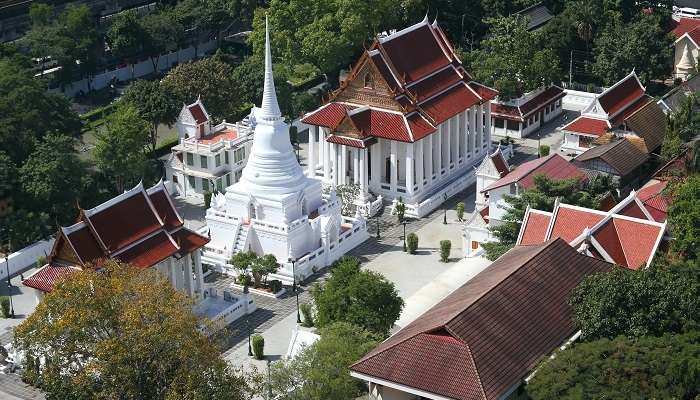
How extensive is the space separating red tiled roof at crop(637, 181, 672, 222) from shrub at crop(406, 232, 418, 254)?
10846 millimetres

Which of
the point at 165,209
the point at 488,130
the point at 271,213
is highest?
the point at 165,209

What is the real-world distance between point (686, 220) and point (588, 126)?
23620 millimetres

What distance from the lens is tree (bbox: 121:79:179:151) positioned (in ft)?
235

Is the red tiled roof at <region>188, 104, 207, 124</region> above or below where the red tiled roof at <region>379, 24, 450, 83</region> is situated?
below

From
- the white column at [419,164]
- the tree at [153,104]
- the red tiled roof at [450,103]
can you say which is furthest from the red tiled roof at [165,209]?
the red tiled roof at [450,103]

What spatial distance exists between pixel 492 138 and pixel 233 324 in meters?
28.7

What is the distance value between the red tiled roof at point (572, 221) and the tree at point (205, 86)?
90.9 feet

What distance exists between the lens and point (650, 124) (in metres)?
70.1

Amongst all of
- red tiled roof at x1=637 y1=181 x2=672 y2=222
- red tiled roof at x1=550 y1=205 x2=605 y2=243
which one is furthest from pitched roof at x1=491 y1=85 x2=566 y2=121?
red tiled roof at x1=550 y1=205 x2=605 y2=243

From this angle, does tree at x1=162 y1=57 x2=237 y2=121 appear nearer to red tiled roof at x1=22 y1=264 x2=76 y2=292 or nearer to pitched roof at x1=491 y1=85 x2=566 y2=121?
pitched roof at x1=491 y1=85 x2=566 y2=121

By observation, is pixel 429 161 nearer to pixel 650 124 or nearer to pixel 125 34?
→ pixel 650 124

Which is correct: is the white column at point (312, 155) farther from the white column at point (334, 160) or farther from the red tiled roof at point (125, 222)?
the red tiled roof at point (125, 222)

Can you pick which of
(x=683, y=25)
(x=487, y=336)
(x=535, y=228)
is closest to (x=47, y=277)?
(x=487, y=336)

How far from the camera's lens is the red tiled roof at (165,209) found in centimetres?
5359
